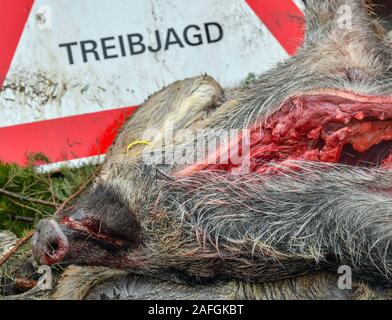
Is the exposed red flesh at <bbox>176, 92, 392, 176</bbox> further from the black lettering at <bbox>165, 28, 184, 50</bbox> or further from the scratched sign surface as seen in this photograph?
the black lettering at <bbox>165, 28, 184, 50</bbox>

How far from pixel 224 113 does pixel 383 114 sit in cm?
82

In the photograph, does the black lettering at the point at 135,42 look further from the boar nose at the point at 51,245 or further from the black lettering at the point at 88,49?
the boar nose at the point at 51,245

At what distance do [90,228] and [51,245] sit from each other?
0.67 ft

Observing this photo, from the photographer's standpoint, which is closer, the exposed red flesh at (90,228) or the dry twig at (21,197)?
the exposed red flesh at (90,228)

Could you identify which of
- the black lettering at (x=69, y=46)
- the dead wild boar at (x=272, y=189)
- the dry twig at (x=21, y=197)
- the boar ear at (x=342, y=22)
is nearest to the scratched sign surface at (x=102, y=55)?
the black lettering at (x=69, y=46)

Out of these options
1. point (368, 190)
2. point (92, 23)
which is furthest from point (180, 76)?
point (368, 190)

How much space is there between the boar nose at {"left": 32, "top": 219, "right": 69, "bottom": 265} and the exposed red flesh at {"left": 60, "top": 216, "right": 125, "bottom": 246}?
7 cm

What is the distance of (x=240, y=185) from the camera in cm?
395

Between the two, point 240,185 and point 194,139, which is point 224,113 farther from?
point 240,185

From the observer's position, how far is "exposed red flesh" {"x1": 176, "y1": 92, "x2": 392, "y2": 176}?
389 centimetres

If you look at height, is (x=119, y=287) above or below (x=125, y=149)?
below

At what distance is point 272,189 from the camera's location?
3.91 m

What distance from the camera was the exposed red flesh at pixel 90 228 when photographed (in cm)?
406

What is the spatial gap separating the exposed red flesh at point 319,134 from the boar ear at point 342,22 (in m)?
0.43
